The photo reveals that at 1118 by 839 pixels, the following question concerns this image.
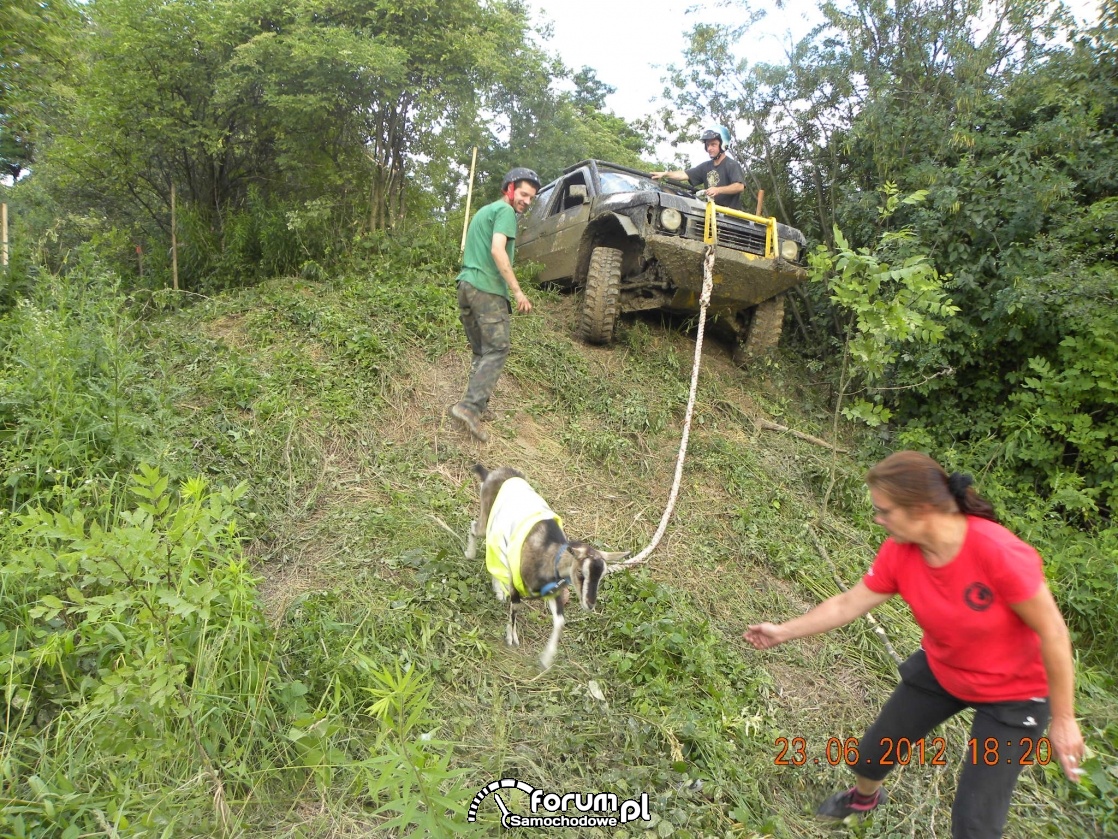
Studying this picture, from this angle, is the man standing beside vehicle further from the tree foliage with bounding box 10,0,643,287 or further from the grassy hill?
the tree foliage with bounding box 10,0,643,287

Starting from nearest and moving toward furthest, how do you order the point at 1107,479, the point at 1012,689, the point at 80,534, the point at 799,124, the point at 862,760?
the point at 1012,689
the point at 80,534
the point at 862,760
the point at 1107,479
the point at 799,124

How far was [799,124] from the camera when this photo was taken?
9.67 m

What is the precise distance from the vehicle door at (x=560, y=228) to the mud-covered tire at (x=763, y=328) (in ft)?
6.66

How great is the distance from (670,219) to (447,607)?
13.6ft

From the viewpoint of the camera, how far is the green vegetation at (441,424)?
284 cm

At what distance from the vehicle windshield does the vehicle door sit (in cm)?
17

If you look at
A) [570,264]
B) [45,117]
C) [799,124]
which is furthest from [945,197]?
[45,117]

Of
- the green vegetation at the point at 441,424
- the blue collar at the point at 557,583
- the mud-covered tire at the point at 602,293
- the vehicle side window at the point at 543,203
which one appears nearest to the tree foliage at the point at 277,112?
the green vegetation at the point at 441,424

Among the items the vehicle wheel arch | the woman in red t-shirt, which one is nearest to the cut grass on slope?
the vehicle wheel arch

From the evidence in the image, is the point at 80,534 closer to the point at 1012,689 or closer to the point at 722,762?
the point at 722,762

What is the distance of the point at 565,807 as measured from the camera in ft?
9.22

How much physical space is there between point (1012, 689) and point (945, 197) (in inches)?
255

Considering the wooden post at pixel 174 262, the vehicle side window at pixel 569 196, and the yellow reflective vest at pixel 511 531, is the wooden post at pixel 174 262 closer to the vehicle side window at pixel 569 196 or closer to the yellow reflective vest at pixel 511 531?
the vehicle side window at pixel 569 196

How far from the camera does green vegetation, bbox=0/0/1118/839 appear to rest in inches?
112
